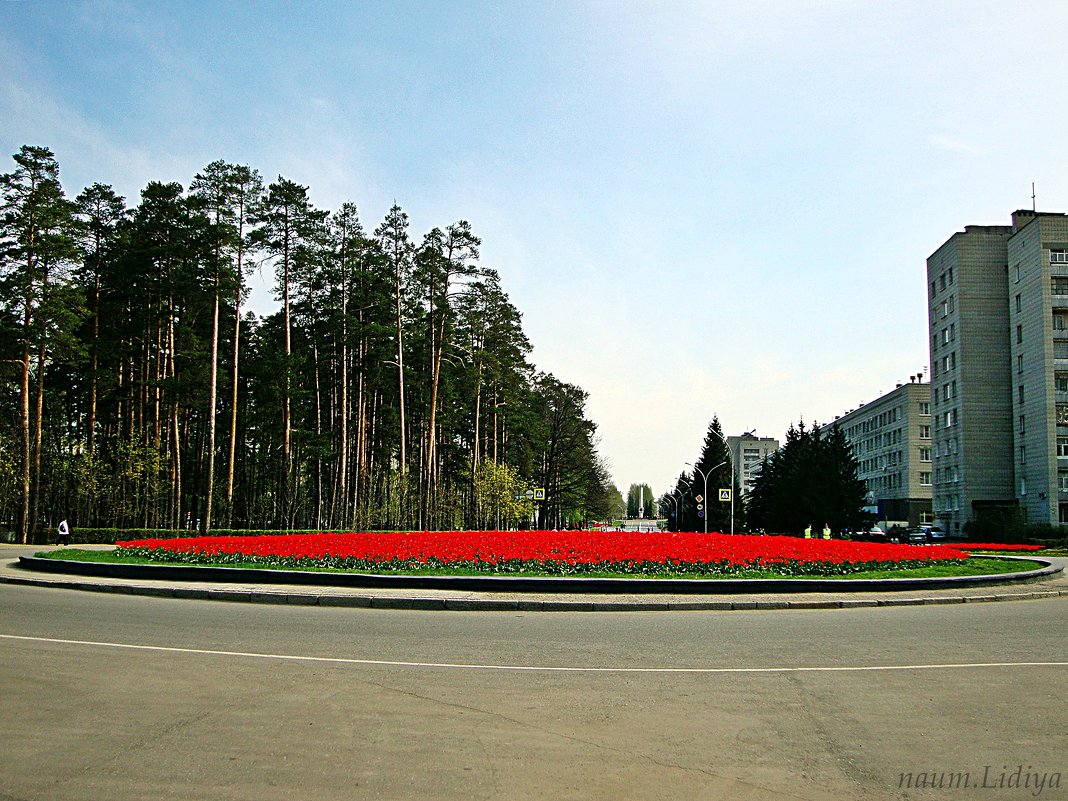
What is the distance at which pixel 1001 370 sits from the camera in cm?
7706

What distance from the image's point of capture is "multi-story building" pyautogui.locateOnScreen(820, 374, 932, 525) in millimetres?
103625

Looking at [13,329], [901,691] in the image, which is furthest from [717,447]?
[901,691]

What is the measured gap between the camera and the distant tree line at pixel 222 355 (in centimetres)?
3903

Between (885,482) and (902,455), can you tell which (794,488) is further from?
(885,482)

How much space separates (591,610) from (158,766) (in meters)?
9.82

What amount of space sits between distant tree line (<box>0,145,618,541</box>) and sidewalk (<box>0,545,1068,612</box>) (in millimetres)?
19762

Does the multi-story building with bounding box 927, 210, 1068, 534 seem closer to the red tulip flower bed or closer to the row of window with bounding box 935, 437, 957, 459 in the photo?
the row of window with bounding box 935, 437, 957, 459

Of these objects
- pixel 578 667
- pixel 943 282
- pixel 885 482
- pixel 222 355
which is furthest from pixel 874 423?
pixel 578 667

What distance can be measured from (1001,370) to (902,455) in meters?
31.7

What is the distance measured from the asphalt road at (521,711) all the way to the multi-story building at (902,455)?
3729 inches

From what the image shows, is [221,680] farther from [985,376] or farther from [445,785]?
[985,376]

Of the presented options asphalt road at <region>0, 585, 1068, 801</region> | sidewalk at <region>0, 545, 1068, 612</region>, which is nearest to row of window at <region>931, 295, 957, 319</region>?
sidewalk at <region>0, 545, 1068, 612</region>

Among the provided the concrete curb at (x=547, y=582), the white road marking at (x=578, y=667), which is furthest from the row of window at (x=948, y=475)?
the white road marking at (x=578, y=667)

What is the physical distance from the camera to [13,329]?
38406 mm
